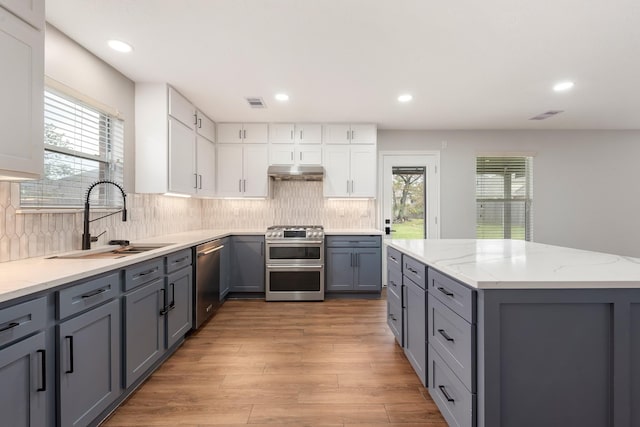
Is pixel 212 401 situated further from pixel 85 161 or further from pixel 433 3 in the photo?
pixel 433 3

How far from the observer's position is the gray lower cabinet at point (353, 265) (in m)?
4.27

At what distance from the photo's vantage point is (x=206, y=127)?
4.21 metres

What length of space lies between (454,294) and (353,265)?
9.01 feet

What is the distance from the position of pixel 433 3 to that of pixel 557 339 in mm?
1979

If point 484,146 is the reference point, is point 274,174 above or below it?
below

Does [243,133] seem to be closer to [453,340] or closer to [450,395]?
[453,340]

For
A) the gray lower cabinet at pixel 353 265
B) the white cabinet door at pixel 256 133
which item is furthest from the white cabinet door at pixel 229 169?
the gray lower cabinet at pixel 353 265

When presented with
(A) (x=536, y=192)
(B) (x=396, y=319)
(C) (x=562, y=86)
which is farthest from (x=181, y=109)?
(A) (x=536, y=192)

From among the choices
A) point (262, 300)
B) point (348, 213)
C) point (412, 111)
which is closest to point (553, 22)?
point (412, 111)

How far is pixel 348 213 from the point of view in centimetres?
488

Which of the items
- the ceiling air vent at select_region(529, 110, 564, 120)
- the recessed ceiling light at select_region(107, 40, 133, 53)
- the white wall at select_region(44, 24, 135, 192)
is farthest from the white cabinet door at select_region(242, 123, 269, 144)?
the ceiling air vent at select_region(529, 110, 564, 120)

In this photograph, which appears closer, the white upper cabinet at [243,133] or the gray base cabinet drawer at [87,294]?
the gray base cabinet drawer at [87,294]

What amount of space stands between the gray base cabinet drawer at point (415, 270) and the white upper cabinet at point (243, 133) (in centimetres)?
296

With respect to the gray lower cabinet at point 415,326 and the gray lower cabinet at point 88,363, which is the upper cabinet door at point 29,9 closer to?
the gray lower cabinet at point 88,363
